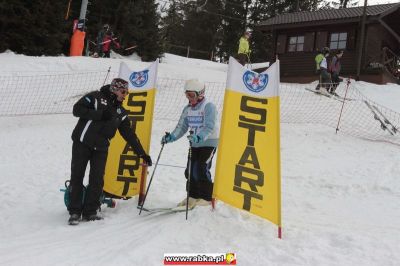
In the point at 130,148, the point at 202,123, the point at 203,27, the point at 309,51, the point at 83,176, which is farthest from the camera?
the point at 203,27

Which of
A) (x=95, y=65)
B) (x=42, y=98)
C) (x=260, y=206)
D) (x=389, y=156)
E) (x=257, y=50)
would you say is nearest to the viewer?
(x=260, y=206)

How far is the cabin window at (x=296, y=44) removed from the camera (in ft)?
78.8

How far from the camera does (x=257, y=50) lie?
121 ft

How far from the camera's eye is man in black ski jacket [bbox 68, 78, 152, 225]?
533 centimetres

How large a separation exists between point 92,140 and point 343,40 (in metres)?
19.8

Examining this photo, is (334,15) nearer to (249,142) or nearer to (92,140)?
(249,142)

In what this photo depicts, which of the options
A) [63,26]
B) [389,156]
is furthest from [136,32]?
[389,156]

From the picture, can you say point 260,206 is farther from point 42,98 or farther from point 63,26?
point 63,26

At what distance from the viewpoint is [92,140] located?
5.35 m

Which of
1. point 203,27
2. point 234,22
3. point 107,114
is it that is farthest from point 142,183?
point 203,27

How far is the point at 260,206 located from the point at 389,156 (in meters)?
5.57

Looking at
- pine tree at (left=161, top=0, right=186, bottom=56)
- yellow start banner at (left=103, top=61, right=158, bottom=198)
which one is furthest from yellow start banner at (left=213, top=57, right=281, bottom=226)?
pine tree at (left=161, top=0, right=186, bottom=56)

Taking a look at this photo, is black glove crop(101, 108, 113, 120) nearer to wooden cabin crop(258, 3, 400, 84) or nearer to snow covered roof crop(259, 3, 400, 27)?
wooden cabin crop(258, 3, 400, 84)

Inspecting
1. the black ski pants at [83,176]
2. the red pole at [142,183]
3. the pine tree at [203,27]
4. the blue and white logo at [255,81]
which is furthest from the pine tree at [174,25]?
the blue and white logo at [255,81]
